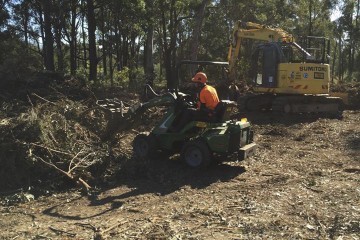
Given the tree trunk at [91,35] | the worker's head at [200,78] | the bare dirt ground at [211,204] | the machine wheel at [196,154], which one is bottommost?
the bare dirt ground at [211,204]

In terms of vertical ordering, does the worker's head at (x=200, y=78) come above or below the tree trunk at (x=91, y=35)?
below

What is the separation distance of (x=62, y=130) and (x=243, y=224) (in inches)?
188

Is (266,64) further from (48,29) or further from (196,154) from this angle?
(48,29)

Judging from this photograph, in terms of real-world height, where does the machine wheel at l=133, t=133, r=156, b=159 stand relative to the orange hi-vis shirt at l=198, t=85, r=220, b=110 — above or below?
below

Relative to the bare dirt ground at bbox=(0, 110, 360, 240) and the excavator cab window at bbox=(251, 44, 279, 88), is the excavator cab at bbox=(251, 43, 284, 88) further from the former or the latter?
the bare dirt ground at bbox=(0, 110, 360, 240)

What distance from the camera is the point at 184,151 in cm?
907

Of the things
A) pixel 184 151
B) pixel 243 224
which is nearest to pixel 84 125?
pixel 184 151

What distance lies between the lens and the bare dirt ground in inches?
227

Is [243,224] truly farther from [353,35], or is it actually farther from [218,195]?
[353,35]

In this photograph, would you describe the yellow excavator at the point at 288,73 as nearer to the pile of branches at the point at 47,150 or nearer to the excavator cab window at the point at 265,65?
the excavator cab window at the point at 265,65

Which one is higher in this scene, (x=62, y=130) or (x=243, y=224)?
(x=62, y=130)

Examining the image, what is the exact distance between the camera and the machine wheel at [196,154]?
8750 mm

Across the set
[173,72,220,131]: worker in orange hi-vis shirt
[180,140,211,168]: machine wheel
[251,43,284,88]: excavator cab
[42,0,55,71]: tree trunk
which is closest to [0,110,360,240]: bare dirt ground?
[180,140,211,168]: machine wheel

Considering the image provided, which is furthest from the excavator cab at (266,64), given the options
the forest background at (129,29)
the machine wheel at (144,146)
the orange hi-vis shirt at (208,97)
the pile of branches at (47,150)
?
the pile of branches at (47,150)
